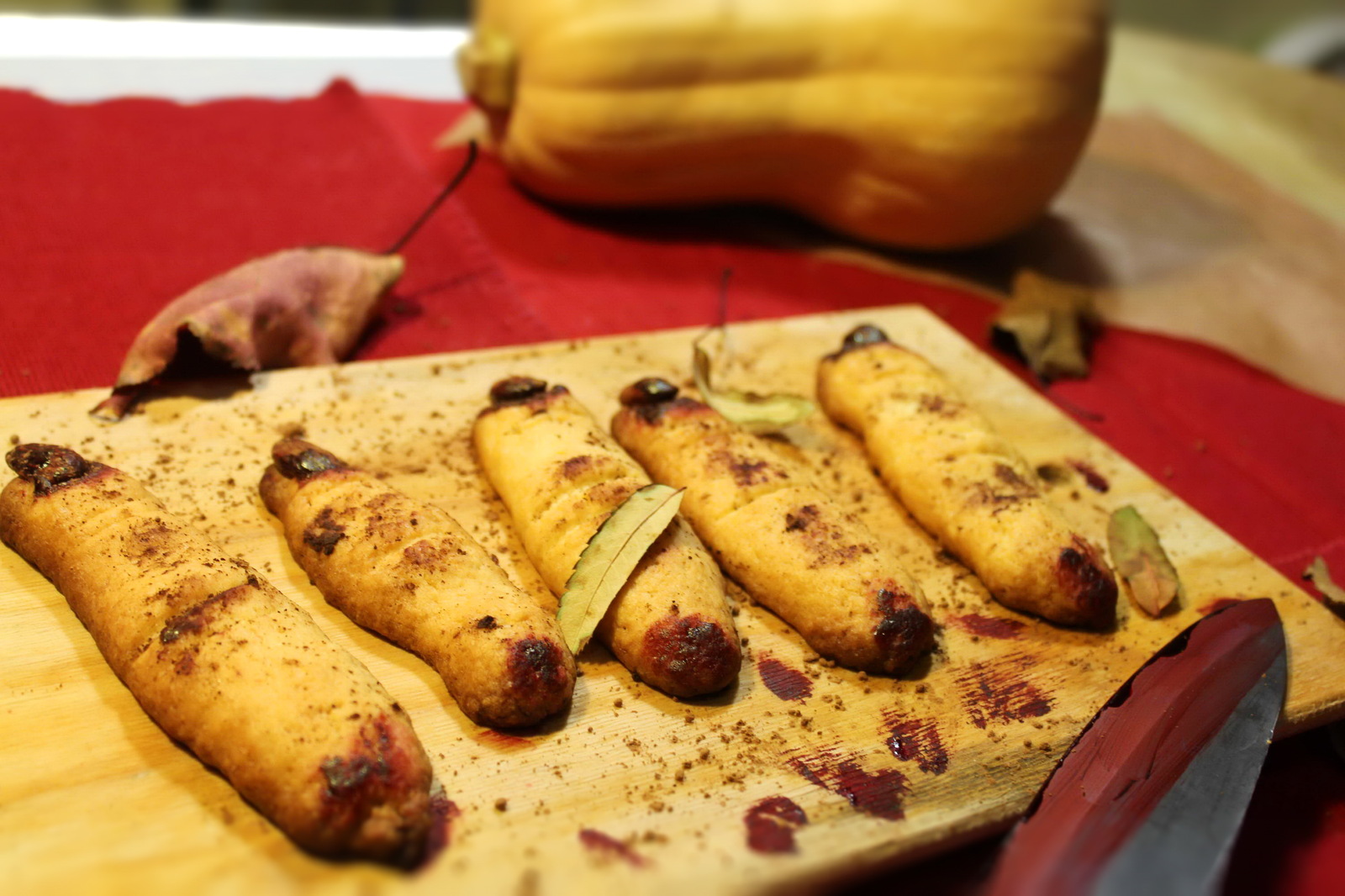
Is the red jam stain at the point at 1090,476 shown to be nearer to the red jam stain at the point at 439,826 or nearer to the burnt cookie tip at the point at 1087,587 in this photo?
the burnt cookie tip at the point at 1087,587

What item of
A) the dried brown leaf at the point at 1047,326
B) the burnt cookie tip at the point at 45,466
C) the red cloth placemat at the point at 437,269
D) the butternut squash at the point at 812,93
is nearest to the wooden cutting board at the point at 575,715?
Answer: the burnt cookie tip at the point at 45,466

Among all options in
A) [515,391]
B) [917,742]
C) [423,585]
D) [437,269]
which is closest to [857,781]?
[917,742]

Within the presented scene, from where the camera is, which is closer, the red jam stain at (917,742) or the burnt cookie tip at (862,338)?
the red jam stain at (917,742)

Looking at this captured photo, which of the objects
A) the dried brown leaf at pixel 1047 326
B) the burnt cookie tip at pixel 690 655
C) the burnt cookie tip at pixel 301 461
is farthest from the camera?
the dried brown leaf at pixel 1047 326

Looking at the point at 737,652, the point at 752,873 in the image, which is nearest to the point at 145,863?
the point at 752,873

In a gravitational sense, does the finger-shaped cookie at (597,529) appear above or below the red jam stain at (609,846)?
above

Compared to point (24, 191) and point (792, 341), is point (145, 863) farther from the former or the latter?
point (24, 191)

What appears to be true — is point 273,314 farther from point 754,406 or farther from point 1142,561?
point 1142,561
